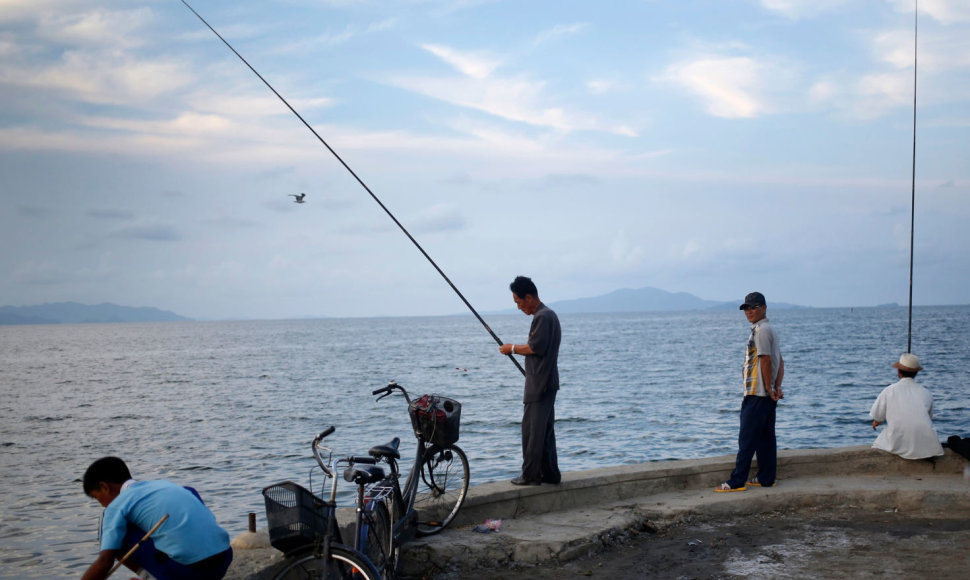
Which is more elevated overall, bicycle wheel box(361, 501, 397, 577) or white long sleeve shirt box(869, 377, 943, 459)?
white long sleeve shirt box(869, 377, 943, 459)

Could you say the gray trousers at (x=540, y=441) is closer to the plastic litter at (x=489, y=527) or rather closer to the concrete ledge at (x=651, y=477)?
the concrete ledge at (x=651, y=477)

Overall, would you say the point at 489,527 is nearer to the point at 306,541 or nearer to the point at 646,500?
the point at 646,500

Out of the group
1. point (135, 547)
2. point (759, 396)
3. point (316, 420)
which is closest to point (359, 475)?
point (135, 547)

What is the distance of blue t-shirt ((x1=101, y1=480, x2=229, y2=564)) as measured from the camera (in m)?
3.49

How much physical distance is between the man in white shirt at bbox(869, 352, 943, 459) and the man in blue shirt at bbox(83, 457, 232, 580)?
5.71m

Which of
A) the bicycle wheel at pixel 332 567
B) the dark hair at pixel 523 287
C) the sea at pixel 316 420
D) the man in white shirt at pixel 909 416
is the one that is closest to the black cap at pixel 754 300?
the man in white shirt at pixel 909 416

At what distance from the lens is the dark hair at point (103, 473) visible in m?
3.70

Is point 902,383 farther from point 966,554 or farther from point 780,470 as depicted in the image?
point 966,554

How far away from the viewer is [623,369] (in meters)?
42.6

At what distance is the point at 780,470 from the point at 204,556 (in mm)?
5267

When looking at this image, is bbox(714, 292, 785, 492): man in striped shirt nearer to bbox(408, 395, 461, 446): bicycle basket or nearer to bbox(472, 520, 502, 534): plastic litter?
bbox(472, 520, 502, 534): plastic litter

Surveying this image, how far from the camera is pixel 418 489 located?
570 cm

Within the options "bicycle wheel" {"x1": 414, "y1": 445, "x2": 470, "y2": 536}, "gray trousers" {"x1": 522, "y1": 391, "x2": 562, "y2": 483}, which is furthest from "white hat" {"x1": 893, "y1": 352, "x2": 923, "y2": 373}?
"bicycle wheel" {"x1": 414, "y1": 445, "x2": 470, "y2": 536}

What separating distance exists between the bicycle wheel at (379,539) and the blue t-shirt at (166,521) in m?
0.98
